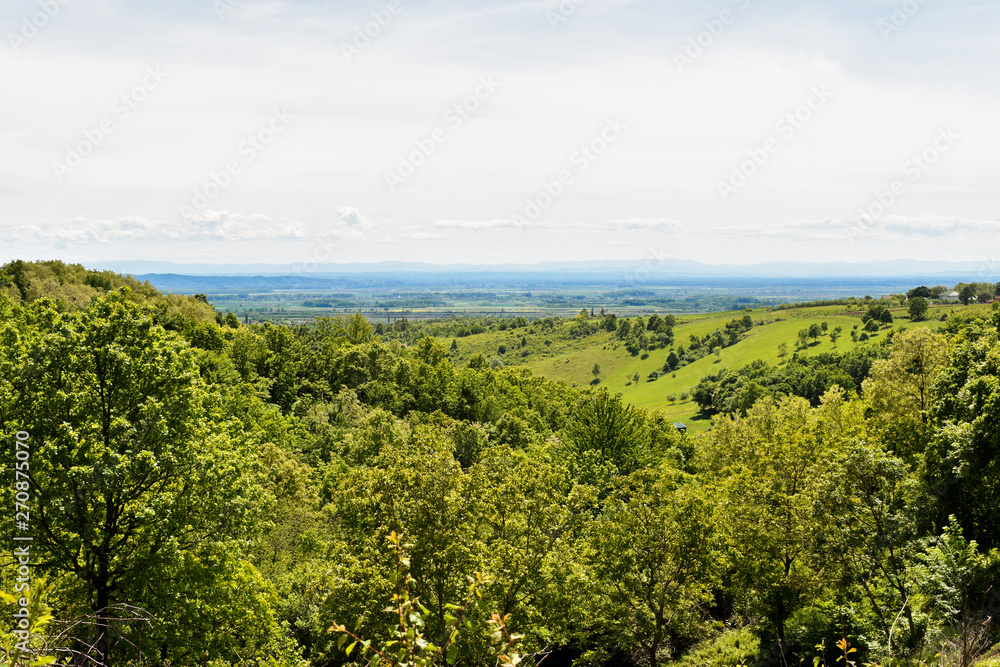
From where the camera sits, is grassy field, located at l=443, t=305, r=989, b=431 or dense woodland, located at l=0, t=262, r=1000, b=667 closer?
dense woodland, located at l=0, t=262, r=1000, b=667

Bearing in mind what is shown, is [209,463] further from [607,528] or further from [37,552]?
[607,528]

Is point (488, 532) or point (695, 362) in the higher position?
point (488, 532)

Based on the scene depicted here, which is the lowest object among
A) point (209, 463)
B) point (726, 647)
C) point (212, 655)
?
point (726, 647)

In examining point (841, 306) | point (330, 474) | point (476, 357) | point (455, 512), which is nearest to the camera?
point (455, 512)

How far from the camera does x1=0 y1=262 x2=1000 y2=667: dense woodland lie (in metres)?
15.3

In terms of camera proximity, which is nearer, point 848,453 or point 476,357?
point 848,453

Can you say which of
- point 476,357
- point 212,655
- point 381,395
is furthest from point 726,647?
point 476,357

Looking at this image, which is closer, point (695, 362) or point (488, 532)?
point (488, 532)

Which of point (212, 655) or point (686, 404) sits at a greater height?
point (212, 655)

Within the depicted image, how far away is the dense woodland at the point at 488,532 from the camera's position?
1532cm

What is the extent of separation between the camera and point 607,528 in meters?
24.0

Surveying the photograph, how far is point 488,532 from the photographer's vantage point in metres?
21.2

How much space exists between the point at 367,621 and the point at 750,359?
15103cm

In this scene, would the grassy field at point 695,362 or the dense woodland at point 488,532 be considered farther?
the grassy field at point 695,362
